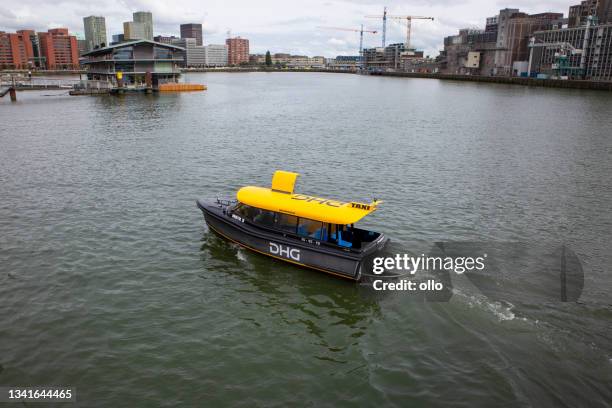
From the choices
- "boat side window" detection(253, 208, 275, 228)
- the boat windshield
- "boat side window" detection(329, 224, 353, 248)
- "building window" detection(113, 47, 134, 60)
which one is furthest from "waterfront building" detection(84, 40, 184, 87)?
"boat side window" detection(329, 224, 353, 248)

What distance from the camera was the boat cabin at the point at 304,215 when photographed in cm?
1897

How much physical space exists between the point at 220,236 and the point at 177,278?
14.0 feet

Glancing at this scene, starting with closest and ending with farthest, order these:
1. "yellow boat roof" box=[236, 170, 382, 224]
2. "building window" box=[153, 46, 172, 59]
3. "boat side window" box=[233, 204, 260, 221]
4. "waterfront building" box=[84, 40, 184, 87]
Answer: "yellow boat roof" box=[236, 170, 382, 224] → "boat side window" box=[233, 204, 260, 221] → "waterfront building" box=[84, 40, 184, 87] → "building window" box=[153, 46, 172, 59]

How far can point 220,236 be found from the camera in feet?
77.7

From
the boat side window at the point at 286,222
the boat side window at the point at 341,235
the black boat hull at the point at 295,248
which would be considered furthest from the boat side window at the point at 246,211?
the boat side window at the point at 341,235

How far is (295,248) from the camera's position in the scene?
19812mm

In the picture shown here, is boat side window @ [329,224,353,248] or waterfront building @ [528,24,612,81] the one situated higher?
waterfront building @ [528,24,612,81]

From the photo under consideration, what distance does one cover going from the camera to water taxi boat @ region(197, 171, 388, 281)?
1881 cm

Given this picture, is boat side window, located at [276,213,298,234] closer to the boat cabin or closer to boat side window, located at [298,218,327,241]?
the boat cabin

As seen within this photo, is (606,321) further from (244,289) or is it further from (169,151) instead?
(169,151)

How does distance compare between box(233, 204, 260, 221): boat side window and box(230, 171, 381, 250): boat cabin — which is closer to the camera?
box(230, 171, 381, 250): boat cabin

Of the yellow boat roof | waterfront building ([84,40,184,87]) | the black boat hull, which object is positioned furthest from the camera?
waterfront building ([84,40,184,87])

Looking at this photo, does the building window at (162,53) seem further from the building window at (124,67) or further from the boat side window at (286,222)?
the boat side window at (286,222)

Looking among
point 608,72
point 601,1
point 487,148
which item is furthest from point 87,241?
point 601,1
